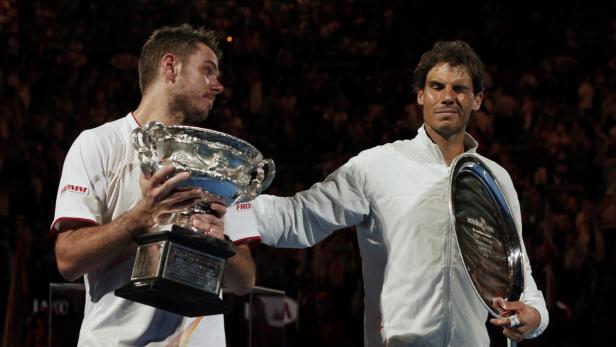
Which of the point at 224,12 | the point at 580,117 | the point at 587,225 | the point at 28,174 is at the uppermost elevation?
the point at 224,12

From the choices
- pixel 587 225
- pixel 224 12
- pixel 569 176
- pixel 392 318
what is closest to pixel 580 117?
pixel 569 176

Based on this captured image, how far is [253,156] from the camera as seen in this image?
2.83 meters

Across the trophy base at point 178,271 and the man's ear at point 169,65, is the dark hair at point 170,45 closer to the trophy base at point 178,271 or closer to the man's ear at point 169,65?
the man's ear at point 169,65

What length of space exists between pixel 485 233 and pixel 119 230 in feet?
5.20

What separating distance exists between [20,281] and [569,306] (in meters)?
4.51

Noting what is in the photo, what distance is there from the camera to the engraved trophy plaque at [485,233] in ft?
11.6

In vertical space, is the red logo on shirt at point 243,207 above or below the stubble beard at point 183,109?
below

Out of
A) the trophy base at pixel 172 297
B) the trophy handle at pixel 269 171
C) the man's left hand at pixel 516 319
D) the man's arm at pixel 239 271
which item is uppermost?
the trophy handle at pixel 269 171

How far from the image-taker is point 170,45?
320 cm

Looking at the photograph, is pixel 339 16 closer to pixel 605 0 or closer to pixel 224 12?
pixel 224 12

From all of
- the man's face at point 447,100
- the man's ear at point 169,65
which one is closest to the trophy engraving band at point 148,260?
the man's ear at point 169,65

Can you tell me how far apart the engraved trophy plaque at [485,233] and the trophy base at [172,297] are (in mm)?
1061

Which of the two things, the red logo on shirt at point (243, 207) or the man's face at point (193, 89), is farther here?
the red logo on shirt at point (243, 207)

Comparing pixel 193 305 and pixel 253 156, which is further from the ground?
pixel 253 156
